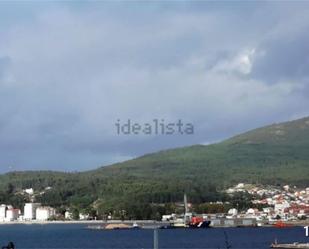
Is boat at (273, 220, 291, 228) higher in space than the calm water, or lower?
higher

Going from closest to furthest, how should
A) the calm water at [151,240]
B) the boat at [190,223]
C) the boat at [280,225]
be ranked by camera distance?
1. the calm water at [151,240]
2. the boat at [190,223]
3. the boat at [280,225]

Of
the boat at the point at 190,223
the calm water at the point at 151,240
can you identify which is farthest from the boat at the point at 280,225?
the calm water at the point at 151,240

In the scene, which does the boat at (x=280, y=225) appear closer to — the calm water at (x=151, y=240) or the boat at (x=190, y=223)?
the boat at (x=190, y=223)

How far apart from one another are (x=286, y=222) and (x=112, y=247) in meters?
97.7

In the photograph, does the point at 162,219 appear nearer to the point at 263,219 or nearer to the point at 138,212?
the point at 138,212

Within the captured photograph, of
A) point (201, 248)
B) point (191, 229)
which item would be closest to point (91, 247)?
point (201, 248)

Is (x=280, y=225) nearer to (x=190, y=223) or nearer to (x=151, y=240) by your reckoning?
(x=190, y=223)

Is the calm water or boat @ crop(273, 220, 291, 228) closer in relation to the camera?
the calm water

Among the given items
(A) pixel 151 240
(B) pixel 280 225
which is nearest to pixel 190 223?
(B) pixel 280 225

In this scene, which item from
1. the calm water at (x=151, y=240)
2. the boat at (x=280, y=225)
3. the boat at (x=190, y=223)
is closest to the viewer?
the calm water at (x=151, y=240)

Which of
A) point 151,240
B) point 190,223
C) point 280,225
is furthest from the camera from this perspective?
point 280,225

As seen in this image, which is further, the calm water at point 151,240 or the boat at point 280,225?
the boat at point 280,225

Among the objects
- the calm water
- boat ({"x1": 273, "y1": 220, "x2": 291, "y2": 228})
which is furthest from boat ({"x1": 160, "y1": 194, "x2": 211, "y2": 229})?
the calm water

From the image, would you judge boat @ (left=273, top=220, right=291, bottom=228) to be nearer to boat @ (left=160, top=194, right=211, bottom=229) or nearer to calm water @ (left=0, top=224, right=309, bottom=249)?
boat @ (left=160, top=194, right=211, bottom=229)
